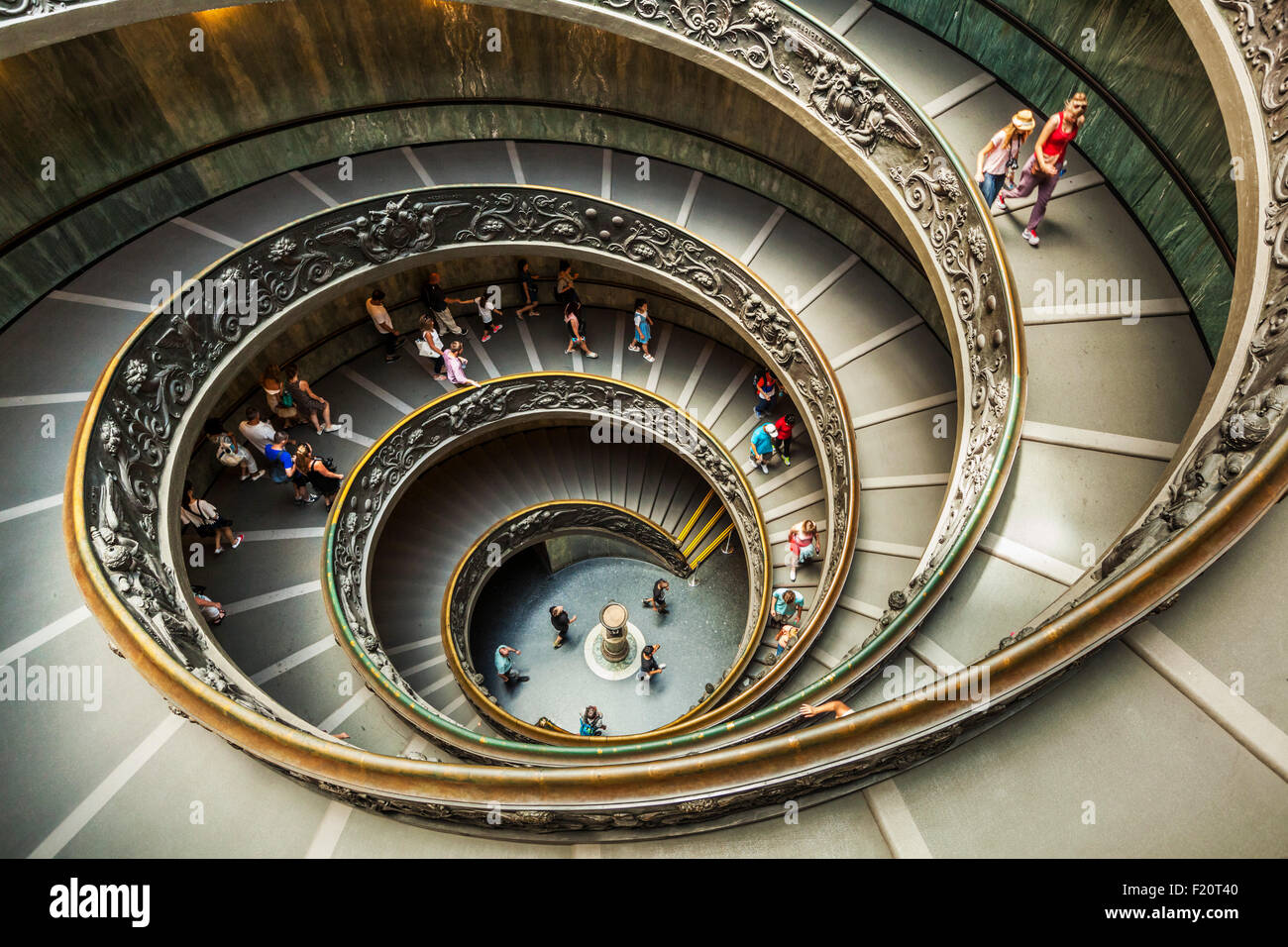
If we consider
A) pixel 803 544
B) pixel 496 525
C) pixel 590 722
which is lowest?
pixel 590 722

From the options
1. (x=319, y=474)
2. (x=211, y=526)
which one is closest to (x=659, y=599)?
(x=319, y=474)

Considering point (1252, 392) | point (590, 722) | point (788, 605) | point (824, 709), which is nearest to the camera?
point (1252, 392)

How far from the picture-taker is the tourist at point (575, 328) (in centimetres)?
1288

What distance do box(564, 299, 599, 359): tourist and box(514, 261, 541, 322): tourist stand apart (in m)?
0.75

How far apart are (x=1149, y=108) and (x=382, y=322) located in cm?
1091

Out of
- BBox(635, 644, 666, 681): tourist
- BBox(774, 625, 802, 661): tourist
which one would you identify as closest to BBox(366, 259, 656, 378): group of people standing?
BBox(635, 644, 666, 681): tourist

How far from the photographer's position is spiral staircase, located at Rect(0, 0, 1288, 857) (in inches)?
120

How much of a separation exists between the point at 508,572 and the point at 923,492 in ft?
35.1

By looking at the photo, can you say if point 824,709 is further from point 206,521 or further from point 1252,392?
point 206,521

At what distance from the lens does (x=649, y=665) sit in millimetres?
13406

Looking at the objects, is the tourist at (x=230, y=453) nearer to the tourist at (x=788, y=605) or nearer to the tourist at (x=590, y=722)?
the tourist at (x=590, y=722)
